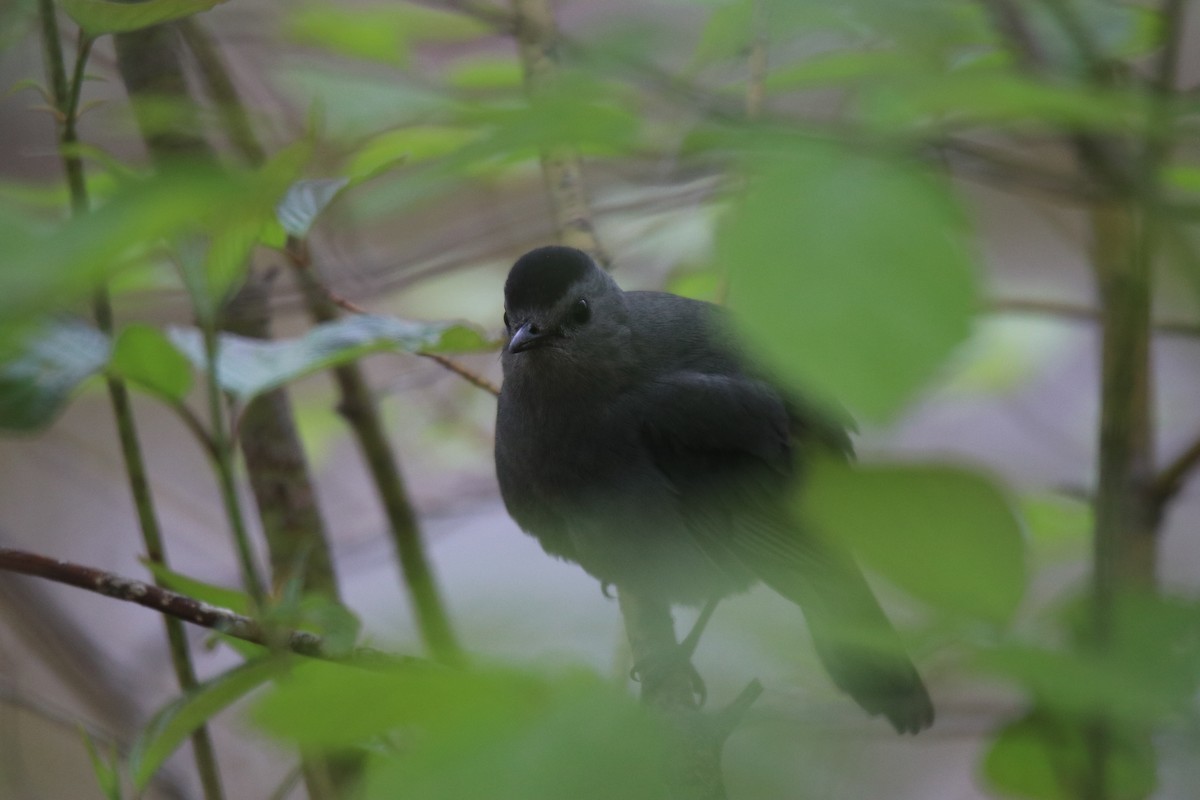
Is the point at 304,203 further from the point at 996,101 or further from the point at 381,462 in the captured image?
the point at 381,462

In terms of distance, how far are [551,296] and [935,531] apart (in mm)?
1344

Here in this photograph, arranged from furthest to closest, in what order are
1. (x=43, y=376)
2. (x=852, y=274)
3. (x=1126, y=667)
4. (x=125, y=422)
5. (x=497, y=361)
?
(x=497, y=361) < (x=125, y=422) < (x=43, y=376) < (x=1126, y=667) < (x=852, y=274)

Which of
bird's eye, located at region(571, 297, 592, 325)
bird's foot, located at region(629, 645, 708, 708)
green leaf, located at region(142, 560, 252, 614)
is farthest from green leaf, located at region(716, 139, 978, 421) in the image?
bird's eye, located at region(571, 297, 592, 325)

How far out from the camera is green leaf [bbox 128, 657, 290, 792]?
30.6 inches

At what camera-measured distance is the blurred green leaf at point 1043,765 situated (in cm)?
69

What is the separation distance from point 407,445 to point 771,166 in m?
2.62

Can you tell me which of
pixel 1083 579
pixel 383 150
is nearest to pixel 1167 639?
pixel 1083 579

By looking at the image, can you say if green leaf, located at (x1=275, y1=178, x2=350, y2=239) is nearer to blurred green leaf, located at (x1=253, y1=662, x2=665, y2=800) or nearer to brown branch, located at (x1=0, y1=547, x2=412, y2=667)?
brown branch, located at (x1=0, y1=547, x2=412, y2=667)

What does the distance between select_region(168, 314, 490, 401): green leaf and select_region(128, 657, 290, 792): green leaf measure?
21 centimetres

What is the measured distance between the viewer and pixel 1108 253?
0.72 meters

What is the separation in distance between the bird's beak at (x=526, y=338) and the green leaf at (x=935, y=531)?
128 centimetres

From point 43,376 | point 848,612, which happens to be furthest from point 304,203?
point 848,612

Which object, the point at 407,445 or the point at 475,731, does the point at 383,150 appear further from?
the point at 407,445

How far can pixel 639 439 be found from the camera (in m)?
1.75
